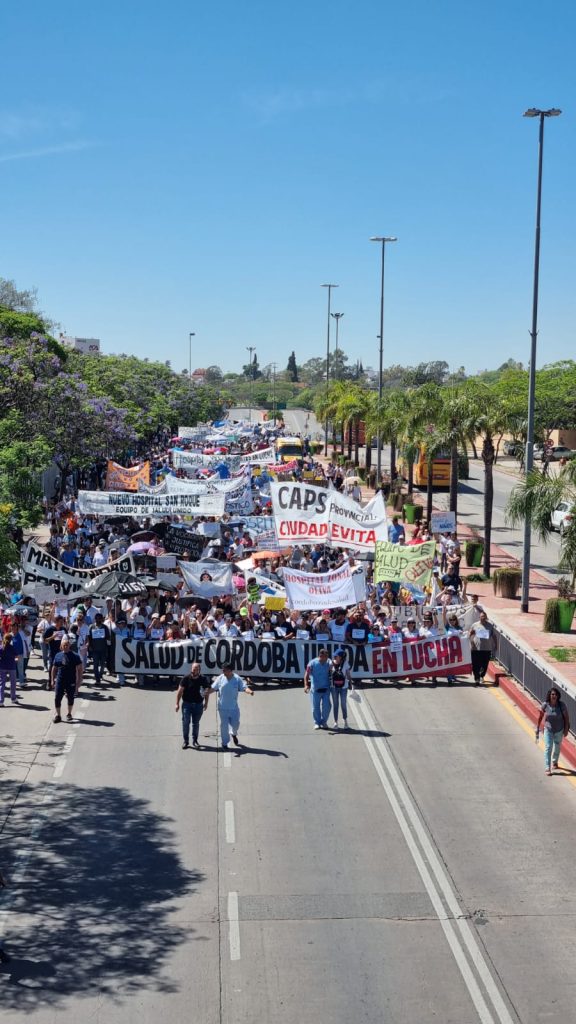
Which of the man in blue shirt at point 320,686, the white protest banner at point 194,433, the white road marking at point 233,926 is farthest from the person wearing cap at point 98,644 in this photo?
the white protest banner at point 194,433

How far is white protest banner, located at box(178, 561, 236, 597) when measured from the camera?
76.5 ft

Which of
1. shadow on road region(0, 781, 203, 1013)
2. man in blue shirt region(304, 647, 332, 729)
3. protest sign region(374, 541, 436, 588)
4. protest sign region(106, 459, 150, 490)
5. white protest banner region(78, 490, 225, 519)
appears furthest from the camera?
protest sign region(106, 459, 150, 490)

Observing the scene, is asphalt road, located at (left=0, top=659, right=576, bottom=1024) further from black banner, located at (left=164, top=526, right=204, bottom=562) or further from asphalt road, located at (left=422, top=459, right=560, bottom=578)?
asphalt road, located at (left=422, top=459, right=560, bottom=578)

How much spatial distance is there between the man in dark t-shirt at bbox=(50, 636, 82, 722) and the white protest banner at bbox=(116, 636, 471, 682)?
2.60 meters

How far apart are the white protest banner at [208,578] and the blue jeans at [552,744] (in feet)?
29.7

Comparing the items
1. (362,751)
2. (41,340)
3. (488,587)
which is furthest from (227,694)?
(41,340)

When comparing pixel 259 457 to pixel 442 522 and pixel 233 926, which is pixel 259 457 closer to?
pixel 442 522

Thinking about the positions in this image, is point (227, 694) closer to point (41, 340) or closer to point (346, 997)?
point (346, 997)

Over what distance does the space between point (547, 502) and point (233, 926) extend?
13003 mm

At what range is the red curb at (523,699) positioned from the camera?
54.5 feet

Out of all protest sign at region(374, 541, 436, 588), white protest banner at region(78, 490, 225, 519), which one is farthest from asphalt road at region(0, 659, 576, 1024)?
white protest banner at region(78, 490, 225, 519)

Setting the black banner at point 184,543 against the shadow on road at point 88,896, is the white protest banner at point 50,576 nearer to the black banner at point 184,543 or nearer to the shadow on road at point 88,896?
the black banner at point 184,543

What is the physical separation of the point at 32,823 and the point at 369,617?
10.5 metres

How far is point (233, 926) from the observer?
10.9 m
